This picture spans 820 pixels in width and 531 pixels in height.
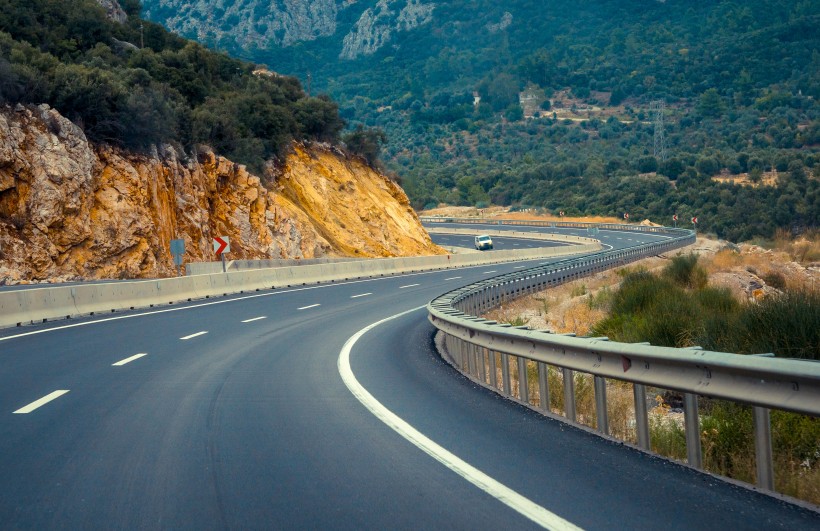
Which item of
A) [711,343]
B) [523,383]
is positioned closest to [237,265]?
[711,343]

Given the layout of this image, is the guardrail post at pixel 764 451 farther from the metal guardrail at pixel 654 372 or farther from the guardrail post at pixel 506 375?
the guardrail post at pixel 506 375

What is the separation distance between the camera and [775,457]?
26.8ft

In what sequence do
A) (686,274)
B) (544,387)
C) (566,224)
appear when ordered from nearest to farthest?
(544,387) < (686,274) < (566,224)

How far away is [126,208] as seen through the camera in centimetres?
3925

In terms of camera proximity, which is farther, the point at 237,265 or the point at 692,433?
the point at 237,265

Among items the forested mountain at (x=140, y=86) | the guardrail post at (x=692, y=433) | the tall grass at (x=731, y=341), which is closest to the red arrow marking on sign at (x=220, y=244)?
the forested mountain at (x=140, y=86)

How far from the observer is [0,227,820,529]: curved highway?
20.3 feet

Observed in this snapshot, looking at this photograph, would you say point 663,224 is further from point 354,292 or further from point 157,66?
point 354,292

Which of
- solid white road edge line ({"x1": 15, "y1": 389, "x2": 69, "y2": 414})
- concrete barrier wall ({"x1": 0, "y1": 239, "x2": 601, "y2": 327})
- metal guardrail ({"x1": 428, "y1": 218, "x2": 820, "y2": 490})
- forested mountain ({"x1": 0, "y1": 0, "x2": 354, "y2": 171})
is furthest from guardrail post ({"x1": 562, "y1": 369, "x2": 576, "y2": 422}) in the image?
forested mountain ({"x1": 0, "y1": 0, "x2": 354, "y2": 171})

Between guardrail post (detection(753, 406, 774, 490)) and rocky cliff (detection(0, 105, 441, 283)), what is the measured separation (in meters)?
30.2

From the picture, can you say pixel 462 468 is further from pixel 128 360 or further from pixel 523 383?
pixel 128 360

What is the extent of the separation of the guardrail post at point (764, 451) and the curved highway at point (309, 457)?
132 millimetres

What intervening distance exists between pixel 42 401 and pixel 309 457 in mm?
4665

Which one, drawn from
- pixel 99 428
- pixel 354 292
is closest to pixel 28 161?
pixel 354 292
